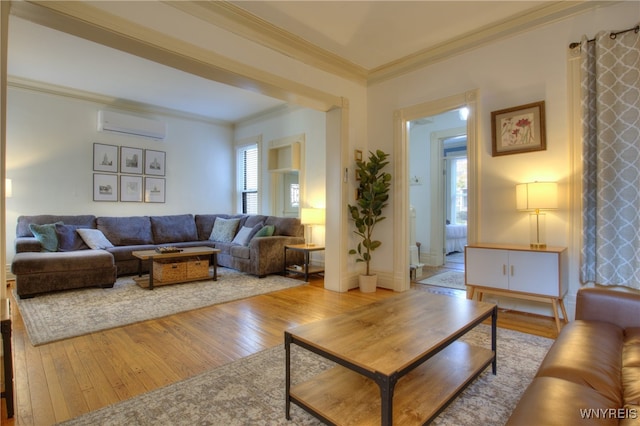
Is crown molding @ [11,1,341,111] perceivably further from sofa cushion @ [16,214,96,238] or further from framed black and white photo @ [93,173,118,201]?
framed black and white photo @ [93,173,118,201]

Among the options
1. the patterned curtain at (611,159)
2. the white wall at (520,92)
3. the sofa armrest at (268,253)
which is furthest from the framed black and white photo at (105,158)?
the patterned curtain at (611,159)

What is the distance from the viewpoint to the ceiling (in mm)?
2996

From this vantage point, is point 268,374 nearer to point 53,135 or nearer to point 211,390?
point 211,390

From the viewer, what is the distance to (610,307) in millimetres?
1766

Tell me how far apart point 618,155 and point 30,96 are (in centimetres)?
738

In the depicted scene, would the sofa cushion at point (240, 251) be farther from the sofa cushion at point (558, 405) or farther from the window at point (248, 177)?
the sofa cushion at point (558, 405)

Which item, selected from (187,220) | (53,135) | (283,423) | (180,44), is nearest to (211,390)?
(283,423)

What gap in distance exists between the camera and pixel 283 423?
158 centimetres

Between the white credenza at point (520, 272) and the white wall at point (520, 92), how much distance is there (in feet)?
1.19

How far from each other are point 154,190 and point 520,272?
6123 mm

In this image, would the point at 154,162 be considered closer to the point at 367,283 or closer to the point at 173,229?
the point at 173,229

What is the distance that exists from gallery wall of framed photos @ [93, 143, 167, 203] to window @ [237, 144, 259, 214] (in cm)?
162

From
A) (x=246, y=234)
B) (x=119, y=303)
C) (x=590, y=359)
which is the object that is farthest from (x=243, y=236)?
(x=590, y=359)

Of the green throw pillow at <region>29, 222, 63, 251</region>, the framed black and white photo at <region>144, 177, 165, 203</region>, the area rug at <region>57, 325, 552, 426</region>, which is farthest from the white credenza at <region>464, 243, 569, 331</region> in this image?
the framed black and white photo at <region>144, 177, 165, 203</region>
